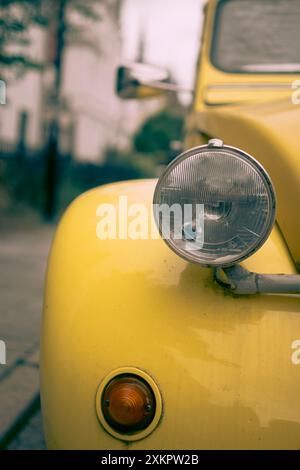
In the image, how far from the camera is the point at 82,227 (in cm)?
167

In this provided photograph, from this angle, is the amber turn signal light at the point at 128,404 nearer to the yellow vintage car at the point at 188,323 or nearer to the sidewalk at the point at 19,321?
the yellow vintage car at the point at 188,323

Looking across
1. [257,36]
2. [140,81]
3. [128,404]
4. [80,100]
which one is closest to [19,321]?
[140,81]

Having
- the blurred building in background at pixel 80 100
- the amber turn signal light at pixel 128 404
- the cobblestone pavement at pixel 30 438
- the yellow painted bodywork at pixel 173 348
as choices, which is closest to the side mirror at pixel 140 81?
the yellow painted bodywork at pixel 173 348

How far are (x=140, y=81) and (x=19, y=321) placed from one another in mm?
1773

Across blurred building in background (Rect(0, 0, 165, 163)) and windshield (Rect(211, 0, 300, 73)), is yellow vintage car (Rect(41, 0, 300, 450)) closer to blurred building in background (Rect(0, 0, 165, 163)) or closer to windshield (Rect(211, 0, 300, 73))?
windshield (Rect(211, 0, 300, 73))

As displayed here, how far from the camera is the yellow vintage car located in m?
1.32

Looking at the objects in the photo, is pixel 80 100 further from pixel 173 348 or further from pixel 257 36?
pixel 173 348

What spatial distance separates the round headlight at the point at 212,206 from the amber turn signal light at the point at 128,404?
342 millimetres

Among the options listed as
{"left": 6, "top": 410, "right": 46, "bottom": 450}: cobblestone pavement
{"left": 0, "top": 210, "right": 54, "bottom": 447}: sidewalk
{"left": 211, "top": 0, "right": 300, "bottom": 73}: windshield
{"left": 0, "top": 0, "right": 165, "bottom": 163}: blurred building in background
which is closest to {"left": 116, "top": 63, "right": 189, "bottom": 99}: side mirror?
{"left": 211, "top": 0, "right": 300, "bottom": 73}: windshield

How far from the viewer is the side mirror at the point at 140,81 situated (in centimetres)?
307

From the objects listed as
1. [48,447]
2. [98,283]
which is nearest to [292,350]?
[98,283]

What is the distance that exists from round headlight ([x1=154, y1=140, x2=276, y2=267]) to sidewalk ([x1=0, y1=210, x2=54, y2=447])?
1.38 metres

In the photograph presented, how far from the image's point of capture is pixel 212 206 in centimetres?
137

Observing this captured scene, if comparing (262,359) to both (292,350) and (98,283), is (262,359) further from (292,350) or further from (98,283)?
(98,283)
